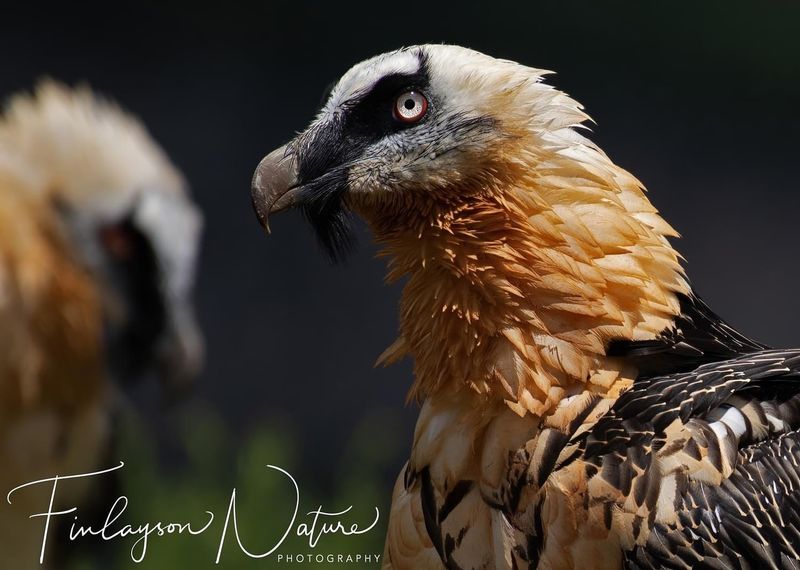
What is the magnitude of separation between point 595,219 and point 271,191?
0.77 metres

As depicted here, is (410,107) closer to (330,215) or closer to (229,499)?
(330,215)

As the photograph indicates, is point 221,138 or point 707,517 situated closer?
point 707,517

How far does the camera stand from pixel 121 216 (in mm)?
3012

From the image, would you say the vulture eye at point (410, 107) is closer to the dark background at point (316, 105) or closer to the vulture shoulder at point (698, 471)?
the vulture shoulder at point (698, 471)

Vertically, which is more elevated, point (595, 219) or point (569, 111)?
point (569, 111)

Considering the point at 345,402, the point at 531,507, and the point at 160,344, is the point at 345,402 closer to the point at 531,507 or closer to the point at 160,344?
the point at 160,344

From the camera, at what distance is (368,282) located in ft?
21.7

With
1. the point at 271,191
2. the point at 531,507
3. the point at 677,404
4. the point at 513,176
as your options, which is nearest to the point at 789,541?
the point at 677,404

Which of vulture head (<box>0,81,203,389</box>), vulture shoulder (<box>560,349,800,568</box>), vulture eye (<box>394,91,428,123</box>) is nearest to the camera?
vulture shoulder (<box>560,349,800,568</box>)

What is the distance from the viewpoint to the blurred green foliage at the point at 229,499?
5.11 metres

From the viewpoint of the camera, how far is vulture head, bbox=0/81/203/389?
3.02m

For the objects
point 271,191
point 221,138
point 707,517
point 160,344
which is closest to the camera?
point 707,517
